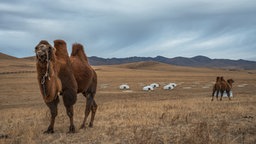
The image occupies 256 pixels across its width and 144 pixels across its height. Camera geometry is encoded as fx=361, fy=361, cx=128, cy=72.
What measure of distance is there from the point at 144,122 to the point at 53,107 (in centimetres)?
293

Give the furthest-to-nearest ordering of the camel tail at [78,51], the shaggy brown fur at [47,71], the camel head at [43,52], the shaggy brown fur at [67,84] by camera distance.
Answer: the camel tail at [78,51] < the shaggy brown fur at [67,84] < the shaggy brown fur at [47,71] < the camel head at [43,52]

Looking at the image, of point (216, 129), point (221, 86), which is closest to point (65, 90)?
point (216, 129)

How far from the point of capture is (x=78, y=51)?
11.7m

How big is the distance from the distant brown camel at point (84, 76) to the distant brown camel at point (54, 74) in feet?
2.02

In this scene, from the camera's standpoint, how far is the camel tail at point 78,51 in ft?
38.2

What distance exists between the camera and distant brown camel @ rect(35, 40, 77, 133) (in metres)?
8.59

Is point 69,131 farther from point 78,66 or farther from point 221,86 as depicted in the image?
point 221,86

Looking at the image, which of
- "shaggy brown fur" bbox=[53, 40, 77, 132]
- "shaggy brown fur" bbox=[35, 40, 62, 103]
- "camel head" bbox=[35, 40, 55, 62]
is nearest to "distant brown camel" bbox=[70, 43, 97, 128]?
"shaggy brown fur" bbox=[53, 40, 77, 132]

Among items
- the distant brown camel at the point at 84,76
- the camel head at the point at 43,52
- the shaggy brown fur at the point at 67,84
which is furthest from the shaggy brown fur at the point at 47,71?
the distant brown camel at the point at 84,76

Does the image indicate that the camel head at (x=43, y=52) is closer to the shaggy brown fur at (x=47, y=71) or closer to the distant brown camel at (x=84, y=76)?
the shaggy brown fur at (x=47, y=71)

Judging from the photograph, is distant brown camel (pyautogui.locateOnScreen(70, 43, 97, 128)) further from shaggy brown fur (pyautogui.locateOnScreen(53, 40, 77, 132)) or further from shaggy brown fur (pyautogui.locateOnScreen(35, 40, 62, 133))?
shaggy brown fur (pyautogui.locateOnScreen(35, 40, 62, 133))

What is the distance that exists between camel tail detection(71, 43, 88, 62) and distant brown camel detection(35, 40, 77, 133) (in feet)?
4.07

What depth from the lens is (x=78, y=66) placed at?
35.2 ft

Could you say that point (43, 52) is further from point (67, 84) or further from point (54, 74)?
point (67, 84)
